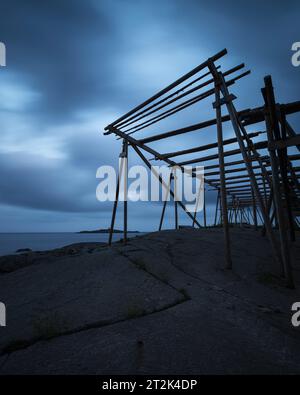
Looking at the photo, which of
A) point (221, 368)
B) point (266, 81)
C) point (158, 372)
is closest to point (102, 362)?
point (158, 372)

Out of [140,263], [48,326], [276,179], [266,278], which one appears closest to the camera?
[48,326]

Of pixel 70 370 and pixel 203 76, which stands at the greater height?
pixel 203 76

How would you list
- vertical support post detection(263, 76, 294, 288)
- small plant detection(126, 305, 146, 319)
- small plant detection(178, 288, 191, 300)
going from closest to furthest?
small plant detection(126, 305, 146, 319) < small plant detection(178, 288, 191, 300) < vertical support post detection(263, 76, 294, 288)

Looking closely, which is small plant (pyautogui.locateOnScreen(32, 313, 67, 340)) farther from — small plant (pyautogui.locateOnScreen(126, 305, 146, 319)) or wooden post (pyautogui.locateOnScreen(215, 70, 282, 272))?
wooden post (pyautogui.locateOnScreen(215, 70, 282, 272))

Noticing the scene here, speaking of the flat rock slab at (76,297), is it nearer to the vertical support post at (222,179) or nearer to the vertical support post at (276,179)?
the vertical support post at (222,179)

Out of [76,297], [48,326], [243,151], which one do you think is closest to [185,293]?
[76,297]

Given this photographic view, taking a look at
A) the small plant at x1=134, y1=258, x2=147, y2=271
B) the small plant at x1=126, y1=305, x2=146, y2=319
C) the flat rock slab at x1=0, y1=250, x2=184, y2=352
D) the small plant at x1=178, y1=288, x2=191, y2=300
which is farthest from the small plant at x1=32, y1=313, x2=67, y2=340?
the small plant at x1=134, y1=258, x2=147, y2=271

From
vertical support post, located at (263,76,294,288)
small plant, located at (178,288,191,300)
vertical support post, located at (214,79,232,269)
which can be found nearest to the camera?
small plant, located at (178,288,191,300)

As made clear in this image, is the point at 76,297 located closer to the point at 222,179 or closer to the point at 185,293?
the point at 185,293

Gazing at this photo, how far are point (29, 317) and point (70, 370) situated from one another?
5.31 ft

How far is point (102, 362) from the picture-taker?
220 cm
